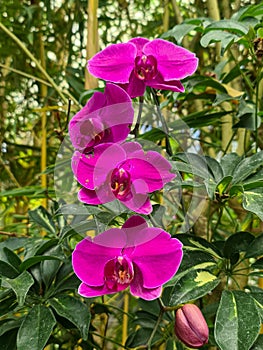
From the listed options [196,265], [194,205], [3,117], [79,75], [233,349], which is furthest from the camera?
[3,117]

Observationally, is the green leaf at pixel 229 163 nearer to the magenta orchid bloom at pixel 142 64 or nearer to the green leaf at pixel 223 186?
the green leaf at pixel 223 186

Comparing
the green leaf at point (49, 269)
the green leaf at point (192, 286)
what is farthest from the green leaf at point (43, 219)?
the green leaf at point (192, 286)

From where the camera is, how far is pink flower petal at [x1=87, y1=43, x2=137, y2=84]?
0.53 meters

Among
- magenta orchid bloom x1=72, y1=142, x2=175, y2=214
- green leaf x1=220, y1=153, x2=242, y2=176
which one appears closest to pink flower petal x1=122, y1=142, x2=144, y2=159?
magenta orchid bloom x1=72, y1=142, x2=175, y2=214

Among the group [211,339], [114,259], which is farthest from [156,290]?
[211,339]

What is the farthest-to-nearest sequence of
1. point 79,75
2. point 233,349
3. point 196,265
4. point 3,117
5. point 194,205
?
point 3,117 → point 79,75 → point 194,205 → point 196,265 → point 233,349

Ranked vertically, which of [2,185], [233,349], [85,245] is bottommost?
[2,185]

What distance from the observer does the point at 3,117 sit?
177 cm

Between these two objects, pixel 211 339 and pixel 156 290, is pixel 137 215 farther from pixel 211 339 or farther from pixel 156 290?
pixel 211 339

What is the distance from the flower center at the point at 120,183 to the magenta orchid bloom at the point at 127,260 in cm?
3

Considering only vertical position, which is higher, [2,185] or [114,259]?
[114,259]

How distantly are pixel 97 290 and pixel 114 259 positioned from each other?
0.12 feet

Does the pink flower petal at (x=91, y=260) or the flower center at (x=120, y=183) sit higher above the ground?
the flower center at (x=120, y=183)

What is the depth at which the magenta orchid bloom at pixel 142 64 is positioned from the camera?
0.53 metres
